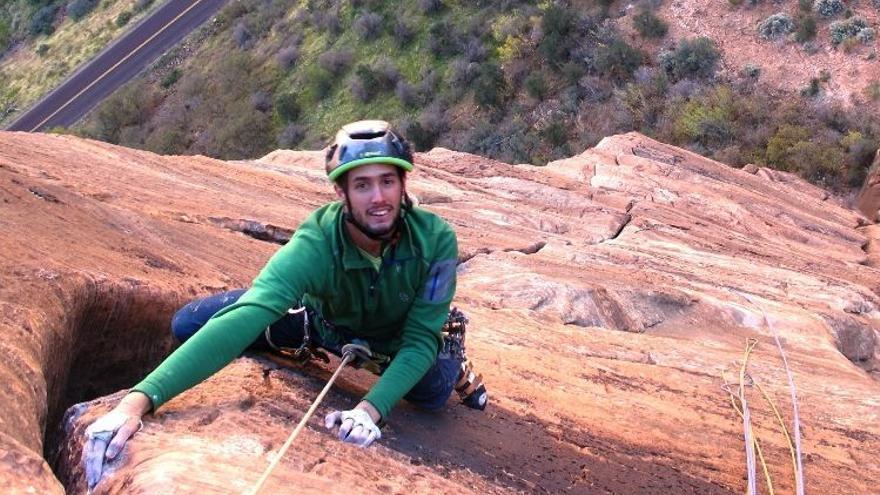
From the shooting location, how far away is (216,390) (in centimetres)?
352

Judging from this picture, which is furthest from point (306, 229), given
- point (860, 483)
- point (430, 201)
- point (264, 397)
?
point (430, 201)

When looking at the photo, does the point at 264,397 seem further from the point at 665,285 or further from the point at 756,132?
the point at 756,132

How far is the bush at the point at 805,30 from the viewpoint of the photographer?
942 inches

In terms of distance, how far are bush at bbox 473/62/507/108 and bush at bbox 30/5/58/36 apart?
85.8ft

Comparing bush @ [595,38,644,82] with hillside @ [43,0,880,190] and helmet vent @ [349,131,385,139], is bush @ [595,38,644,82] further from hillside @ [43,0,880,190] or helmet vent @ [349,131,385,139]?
helmet vent @ [349,131,385,139]

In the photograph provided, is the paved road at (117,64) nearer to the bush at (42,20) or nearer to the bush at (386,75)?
the bush at (42,20)

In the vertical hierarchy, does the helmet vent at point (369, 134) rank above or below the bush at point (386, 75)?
above

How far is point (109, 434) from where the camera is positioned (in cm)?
290

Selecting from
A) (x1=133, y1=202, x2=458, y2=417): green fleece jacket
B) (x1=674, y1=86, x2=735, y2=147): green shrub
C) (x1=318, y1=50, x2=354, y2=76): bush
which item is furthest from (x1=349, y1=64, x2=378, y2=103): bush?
(x1=133, y1=202, x2=458, y2=417): green fleece jacket

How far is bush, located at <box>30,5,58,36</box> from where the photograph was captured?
4231cm

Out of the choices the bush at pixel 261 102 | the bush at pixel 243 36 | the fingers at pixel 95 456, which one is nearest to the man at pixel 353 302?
the fingers at pixel 95 456

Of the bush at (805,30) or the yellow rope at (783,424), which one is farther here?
the bush at (805,30)

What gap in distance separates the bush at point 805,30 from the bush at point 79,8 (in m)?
34.0

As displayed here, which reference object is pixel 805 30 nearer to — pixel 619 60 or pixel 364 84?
pixel 619 60
